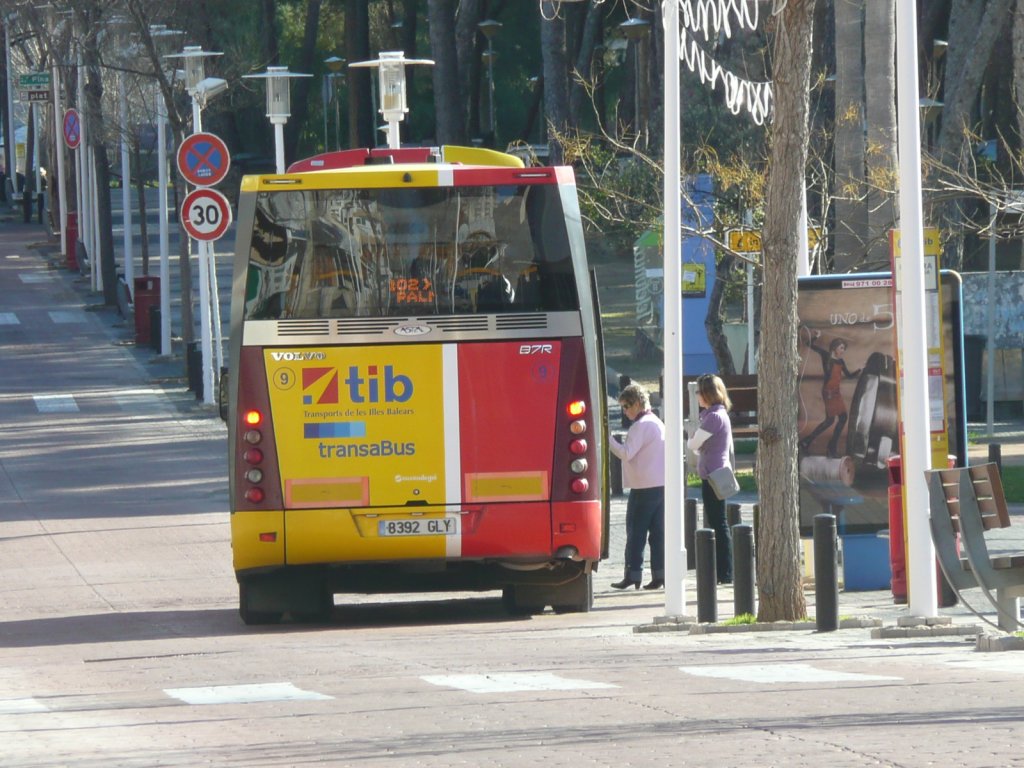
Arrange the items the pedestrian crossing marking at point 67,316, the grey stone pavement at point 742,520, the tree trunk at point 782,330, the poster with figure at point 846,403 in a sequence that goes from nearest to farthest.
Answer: the tree trunk at point 782,330
the grey stone pavement at point 742,520
the poster with figure at point 846,403
the pedestrian crossing marking at point 67,316

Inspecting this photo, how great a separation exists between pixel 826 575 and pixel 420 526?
2.75 meters

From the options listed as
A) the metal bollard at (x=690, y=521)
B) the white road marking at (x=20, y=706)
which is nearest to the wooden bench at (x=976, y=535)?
the white road marking at (x=20, y=706)

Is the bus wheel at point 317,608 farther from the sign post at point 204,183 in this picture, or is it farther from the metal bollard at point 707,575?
the sign post at point 204,183

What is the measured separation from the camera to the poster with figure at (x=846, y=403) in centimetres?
1427

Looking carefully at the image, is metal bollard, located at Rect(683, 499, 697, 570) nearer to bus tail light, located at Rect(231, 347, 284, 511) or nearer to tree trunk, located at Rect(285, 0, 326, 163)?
bus tail light, located at Rect(231, 347, 284, 511)

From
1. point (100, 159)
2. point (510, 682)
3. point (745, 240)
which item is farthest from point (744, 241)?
point (100, 159)

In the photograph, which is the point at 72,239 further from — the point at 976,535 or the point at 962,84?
the point at 976,535

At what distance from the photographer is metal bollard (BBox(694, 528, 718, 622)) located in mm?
12500

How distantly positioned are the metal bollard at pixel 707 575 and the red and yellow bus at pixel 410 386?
731 millimetres

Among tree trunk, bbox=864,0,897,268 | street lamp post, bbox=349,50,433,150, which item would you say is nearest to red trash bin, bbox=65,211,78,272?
street lamp post, bbox=349,50,433,150

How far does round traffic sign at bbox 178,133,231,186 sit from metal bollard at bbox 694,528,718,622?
13924mm

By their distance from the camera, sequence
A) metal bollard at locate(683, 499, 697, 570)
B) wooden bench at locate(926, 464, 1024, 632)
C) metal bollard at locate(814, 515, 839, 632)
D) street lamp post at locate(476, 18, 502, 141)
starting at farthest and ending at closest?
street lamp post at locate(476, 18, 502, 141) < metal bollard at locate(683, 499, 697, 570) < metal bollard at locate(814, 515, 839, 632) < wooden bench at locate(926, 464, 1024, 632)

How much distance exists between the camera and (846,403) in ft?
47.1

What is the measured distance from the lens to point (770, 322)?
12102 mm
